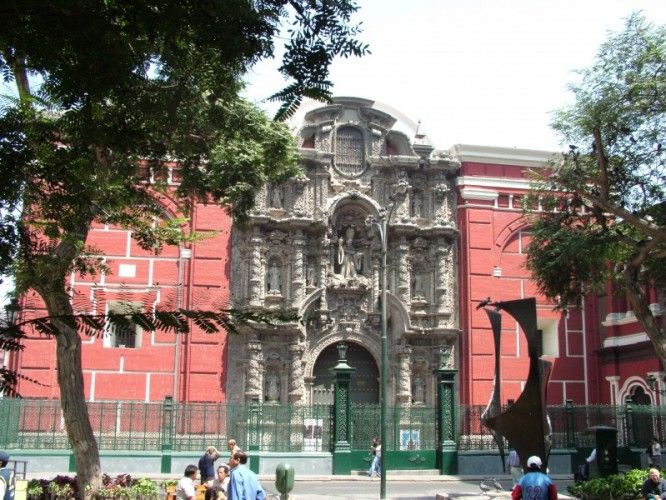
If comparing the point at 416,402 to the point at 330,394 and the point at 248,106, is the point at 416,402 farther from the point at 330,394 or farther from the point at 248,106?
the point at 248,106

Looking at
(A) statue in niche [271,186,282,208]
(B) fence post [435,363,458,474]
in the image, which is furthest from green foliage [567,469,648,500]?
(A) statue in niche [271,186,282,208]

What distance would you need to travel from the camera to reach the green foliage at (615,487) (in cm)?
1373

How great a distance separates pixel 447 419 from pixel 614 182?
8.35 meters

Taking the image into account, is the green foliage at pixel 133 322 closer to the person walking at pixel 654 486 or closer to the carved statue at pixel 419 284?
the person walking at pixel 654 486

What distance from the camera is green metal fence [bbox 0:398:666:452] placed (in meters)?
22.2

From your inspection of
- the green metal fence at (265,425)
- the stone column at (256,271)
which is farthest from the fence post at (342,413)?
the stone column at (256,271)

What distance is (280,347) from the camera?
27.2 m

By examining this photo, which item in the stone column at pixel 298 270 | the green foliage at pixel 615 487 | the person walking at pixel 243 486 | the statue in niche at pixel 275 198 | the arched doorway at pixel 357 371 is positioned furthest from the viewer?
the statue in niche at pixel 275 198

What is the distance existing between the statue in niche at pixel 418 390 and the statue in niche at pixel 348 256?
4137 mm

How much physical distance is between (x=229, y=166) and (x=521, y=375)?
16.6 meters

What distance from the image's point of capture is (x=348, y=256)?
2842 centimetres

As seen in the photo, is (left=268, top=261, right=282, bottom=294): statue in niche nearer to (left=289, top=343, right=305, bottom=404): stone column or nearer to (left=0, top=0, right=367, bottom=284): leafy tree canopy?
(left=289, top=343, right=305, bottom=404): stone column

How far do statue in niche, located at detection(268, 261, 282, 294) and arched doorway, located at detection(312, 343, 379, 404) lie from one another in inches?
107

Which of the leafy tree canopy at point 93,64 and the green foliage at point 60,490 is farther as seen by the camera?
the green foliage at point 60,490
